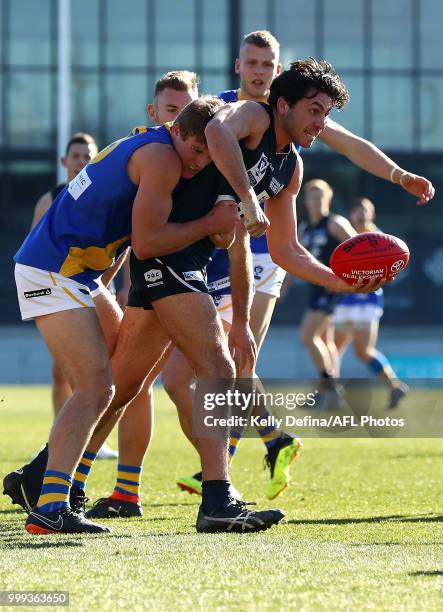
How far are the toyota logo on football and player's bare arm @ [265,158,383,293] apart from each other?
0.37 meters

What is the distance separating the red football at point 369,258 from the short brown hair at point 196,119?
0.91 meters

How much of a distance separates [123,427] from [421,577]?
8.30 ft

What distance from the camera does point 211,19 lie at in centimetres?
3164

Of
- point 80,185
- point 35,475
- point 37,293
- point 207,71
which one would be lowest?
point 35,475

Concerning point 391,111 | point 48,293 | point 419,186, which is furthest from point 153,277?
point 391,111

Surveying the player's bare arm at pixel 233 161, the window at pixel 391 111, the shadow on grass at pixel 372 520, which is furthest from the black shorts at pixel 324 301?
the window at pixel 391 111

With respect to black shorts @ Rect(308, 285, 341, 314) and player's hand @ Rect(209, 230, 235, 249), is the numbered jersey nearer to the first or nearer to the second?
player's hand @ Rect(209, 230, 235, 249)

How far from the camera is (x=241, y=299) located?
20.4ft

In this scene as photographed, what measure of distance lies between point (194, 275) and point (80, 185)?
0.65 m

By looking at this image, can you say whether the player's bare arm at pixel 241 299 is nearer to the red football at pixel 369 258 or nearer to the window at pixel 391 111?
the red football at pixel 369 258

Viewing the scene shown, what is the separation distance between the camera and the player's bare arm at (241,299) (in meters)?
6.16

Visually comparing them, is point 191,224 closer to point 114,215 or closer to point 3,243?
point 114,215

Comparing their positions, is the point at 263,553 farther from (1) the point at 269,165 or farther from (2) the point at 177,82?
(2) the point at 177,82

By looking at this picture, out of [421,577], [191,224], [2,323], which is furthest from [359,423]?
[2,323]
